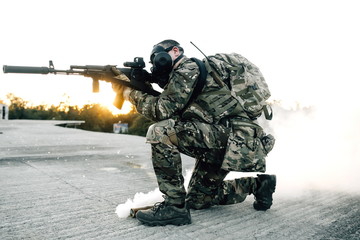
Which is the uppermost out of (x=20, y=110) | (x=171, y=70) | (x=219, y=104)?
(x=171, y=70)

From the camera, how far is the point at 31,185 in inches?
128

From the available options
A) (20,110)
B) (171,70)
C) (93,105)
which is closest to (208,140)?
(171,70)

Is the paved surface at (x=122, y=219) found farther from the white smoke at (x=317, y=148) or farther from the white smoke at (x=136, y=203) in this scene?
the white smoke at (x=317, y=148)

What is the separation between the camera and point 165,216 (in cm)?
213

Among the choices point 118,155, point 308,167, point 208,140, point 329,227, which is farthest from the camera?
point 118,155

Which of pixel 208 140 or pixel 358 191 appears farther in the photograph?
pixel 358 191

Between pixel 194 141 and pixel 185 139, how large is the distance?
67mm

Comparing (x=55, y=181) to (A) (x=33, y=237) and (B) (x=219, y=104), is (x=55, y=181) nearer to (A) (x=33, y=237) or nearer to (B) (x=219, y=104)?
(A) (x=33, y=237)

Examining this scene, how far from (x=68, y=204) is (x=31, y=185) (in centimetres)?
91

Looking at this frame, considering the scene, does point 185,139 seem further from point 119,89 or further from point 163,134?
point 119,89

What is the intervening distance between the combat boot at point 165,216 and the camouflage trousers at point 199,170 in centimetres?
6

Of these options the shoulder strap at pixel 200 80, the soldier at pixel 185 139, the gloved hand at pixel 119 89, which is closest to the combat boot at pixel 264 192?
the soldier at pixel 185 139

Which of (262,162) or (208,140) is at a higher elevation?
(208,140)

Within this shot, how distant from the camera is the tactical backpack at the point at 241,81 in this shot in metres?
2.37
